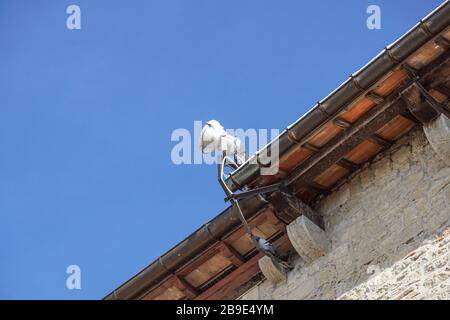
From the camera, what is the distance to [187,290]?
1037cm

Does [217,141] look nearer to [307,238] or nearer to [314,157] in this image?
[314,157]

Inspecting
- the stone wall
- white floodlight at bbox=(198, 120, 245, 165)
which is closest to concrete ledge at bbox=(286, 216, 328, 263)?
the stone wall

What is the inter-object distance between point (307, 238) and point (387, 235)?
79 cm

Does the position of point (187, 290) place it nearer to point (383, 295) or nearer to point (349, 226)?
point (349, 226)

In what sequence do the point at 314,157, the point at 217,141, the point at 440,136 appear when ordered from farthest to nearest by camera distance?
the point at 217,141 < the point at 314,157 < the point at 440,136

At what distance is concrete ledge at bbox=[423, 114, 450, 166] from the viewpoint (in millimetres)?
8742

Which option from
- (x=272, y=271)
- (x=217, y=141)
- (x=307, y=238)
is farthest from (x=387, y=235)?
(x=217, y=141)

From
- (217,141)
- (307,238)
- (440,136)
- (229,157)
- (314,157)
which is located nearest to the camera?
(440,136)

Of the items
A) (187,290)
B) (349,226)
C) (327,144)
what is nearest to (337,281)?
(349,226)

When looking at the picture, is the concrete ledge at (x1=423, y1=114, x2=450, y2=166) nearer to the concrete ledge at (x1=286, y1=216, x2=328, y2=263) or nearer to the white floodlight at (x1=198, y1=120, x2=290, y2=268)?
the concrete ledge at (x1=286, y1=216, x2=328, y2=263)

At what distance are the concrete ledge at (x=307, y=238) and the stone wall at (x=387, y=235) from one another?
2.3 inches

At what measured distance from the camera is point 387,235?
8.83 meters

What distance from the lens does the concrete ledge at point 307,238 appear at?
9.34m
